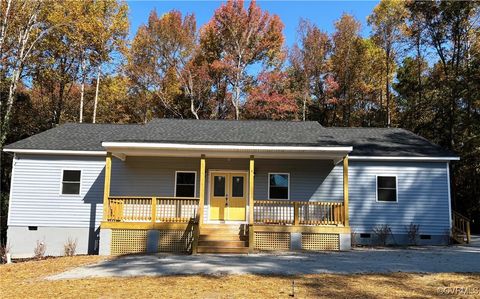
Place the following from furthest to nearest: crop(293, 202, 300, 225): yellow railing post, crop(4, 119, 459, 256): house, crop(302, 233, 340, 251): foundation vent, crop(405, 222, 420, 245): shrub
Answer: crop(405, 222, 420, 245): shrub, crop(4, 119, 459, 256): house, crop(293, 202, 300, 225): yellow railing post, crop(302, 233, 340, 251): foundation vent

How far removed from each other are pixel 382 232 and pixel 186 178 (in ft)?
26.0

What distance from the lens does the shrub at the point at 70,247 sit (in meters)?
14.8

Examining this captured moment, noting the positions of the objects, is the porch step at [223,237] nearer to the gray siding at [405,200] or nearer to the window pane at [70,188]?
the gray siding at [405,200]

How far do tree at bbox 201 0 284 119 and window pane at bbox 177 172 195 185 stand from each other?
1409 centimetres

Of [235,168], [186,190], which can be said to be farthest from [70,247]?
[235,168]

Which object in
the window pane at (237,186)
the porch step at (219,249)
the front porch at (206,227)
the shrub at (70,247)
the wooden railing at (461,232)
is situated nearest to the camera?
the porch step at (219,249)

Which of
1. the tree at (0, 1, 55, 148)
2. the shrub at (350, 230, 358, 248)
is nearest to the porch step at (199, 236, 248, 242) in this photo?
the shrub at (350, 230, 358, 248)

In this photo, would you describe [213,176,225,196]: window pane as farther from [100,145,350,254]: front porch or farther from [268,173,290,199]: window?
[268,173,290,199]: window

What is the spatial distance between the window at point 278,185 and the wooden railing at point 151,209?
3.01 meters

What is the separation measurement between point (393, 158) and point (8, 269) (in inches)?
531

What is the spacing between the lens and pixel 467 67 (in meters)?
23.2

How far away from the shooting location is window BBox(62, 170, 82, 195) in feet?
52.4

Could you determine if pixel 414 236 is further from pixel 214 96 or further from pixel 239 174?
pixel 214 96

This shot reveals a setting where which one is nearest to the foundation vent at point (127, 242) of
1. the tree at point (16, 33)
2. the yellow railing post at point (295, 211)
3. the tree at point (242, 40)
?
the yellow railing post at point (295, 211)
